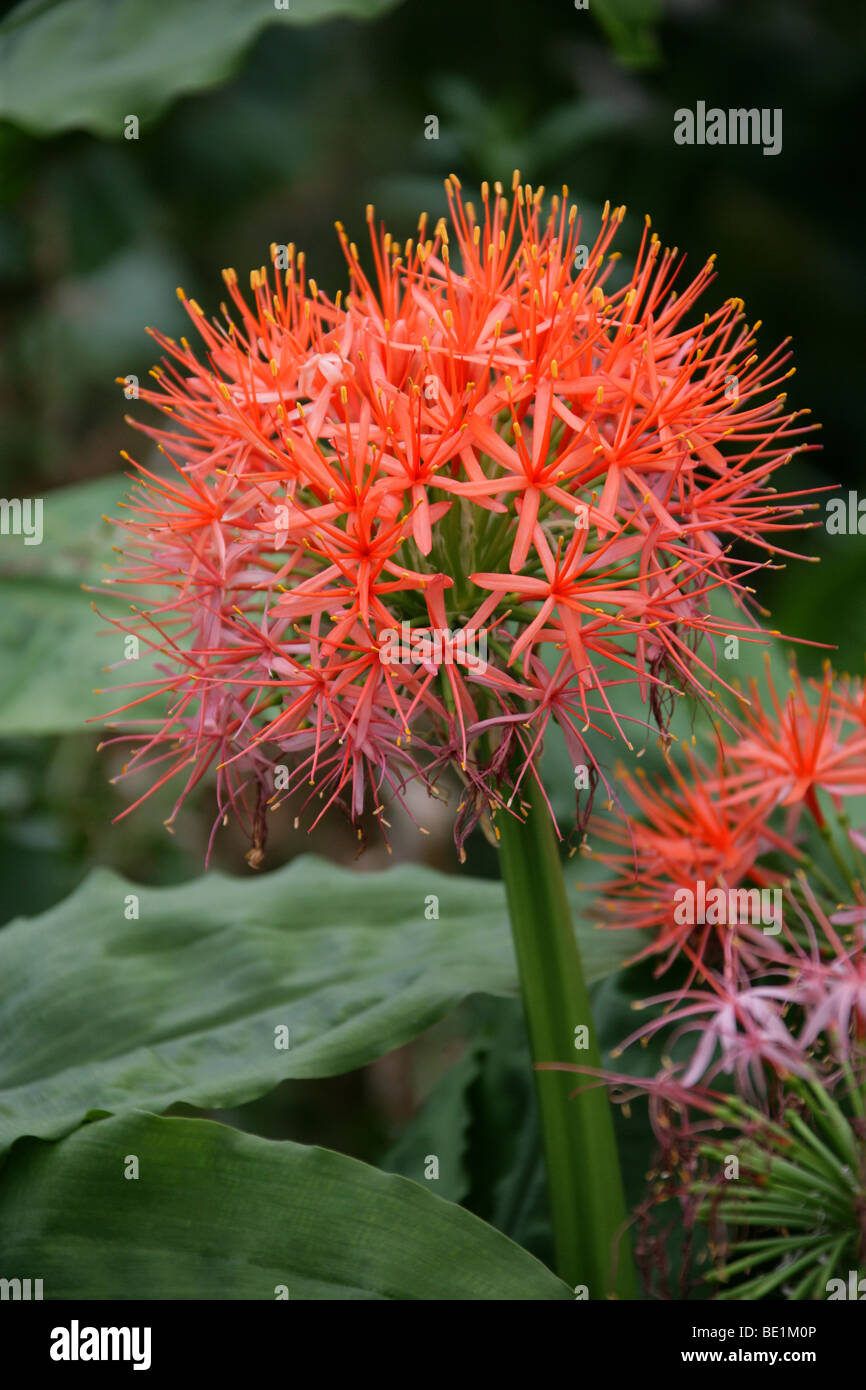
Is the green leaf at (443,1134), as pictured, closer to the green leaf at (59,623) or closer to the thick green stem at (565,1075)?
the thick green stem at (565,1075)

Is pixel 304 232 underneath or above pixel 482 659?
above

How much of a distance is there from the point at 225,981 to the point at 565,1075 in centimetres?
23

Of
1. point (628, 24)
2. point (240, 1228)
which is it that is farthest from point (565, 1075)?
point (628, 24)

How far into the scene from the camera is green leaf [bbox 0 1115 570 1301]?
52 centimetres

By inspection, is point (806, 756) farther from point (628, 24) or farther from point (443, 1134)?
point (628, 24)

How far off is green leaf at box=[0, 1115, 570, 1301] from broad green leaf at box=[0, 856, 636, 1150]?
33 millimetres

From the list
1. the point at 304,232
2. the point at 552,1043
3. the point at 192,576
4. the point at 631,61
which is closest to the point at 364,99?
the point at 304,232

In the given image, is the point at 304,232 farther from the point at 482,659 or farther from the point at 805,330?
the point at 482,659

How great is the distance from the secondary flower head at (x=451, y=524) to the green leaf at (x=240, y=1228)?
158mm

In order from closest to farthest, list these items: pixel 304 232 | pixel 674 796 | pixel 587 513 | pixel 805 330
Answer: pixel 587 513 → pixel 674 796 → pixel 805 330 → pixel 304 232

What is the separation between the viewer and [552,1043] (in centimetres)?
56

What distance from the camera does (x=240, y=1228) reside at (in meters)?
0.54

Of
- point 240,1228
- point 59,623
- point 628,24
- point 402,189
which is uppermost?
point 402,189

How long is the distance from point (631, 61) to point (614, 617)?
0.64 meters
